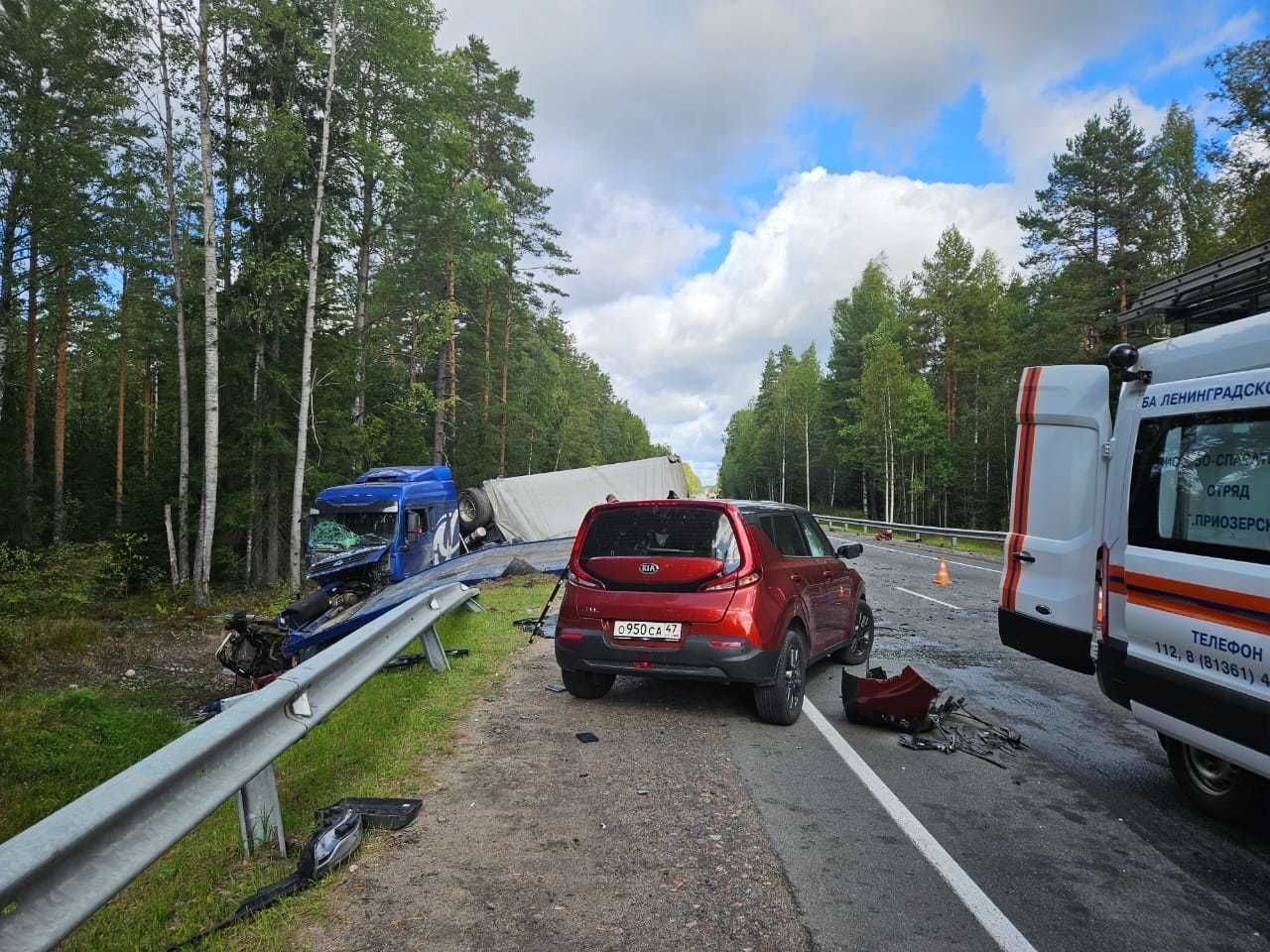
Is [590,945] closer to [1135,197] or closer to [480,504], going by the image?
[480,504]

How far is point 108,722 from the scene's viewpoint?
850 centimetres

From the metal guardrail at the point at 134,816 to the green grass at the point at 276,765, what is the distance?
0.48 metres

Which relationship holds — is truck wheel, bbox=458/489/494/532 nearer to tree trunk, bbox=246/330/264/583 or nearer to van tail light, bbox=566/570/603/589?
tree trunk, bbox=246/330/264/583

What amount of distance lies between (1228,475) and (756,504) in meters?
3.33

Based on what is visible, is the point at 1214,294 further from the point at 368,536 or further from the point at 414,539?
the point at 414,539

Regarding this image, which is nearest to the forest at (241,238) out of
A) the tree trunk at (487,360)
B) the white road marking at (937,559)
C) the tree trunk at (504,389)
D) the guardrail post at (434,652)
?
the tree trunk at (487,360)

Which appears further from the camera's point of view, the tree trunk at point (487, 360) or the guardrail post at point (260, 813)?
the tree trunk at point (487, 360)

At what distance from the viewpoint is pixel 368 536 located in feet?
48.4

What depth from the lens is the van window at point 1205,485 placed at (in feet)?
10.5

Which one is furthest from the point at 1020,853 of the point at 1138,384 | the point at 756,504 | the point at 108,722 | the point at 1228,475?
the point at 108,722

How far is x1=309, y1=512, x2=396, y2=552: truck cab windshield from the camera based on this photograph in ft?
48.0

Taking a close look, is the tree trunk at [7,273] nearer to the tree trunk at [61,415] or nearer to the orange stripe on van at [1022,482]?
the tree trunk at [61,415]

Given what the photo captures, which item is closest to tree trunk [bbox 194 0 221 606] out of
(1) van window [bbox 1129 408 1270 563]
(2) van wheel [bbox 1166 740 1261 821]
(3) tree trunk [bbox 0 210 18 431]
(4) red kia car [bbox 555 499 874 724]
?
(3) tree trunk [bbox 0 210 18 431]

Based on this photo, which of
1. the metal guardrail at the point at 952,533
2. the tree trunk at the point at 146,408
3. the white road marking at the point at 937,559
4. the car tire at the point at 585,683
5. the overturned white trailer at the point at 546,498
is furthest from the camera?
the tree trunk at the point at 146,408
